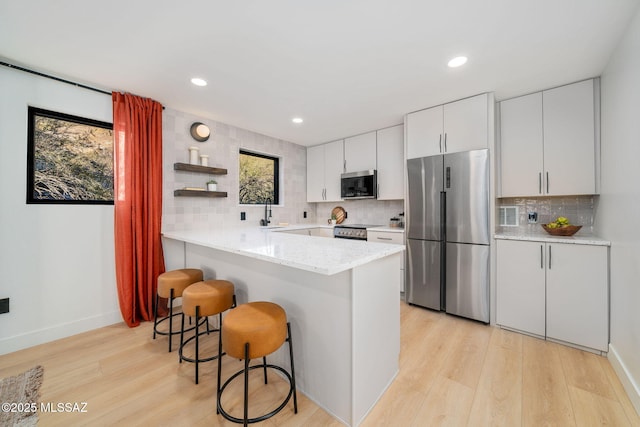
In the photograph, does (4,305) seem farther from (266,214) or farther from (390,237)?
(390,237)

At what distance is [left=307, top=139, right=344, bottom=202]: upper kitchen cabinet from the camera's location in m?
4.20

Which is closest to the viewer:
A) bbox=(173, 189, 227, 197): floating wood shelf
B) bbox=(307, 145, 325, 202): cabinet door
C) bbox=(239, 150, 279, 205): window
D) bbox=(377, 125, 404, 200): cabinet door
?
bbox=(173, 189, 227, 197): floating wood shelf

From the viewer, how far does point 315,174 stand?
452 cm

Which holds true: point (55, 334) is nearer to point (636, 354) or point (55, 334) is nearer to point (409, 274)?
point (409, 274)

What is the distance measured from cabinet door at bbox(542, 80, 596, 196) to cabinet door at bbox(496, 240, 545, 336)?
0.68 metres

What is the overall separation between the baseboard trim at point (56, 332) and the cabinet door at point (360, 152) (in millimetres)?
3520

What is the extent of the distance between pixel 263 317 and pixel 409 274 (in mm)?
2187

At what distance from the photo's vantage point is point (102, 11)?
1488 millimetres

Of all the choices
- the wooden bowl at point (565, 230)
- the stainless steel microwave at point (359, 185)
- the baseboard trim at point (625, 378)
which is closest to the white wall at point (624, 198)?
the baseboard trim at point (625, 378)

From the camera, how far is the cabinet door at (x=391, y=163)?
3.48 metres

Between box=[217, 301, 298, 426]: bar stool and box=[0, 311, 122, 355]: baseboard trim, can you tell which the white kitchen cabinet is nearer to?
box=[217, 301, 298, 426]: bar stool

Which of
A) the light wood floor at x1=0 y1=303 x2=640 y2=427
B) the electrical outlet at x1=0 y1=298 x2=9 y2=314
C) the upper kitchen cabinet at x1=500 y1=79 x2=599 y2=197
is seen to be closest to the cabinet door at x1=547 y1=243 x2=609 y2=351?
the light wood floor at x1=0 y1=303 x2=640 y2=427

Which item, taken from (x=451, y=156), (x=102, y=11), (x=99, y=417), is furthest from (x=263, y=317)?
(x=451, y=156)

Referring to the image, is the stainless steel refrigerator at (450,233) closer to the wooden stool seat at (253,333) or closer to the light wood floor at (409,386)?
the light wood floor at (409,386)
